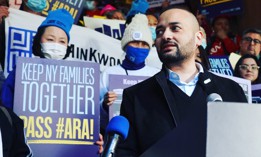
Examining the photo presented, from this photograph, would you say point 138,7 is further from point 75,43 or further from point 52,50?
point 52,50

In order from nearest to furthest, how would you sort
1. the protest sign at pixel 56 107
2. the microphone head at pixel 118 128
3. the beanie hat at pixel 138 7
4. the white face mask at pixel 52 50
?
the microphone head at pixel 118 128
the protest sign at pixel 56 107
the white face mask at pixel 52 50
the beanie hat at pixel 138 7

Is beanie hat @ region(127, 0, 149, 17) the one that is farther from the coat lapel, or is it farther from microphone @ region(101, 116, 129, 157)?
microphone @ region(101, 116, 129, 157)

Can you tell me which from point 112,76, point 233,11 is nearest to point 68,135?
point 112,76

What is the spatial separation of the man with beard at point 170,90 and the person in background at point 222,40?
511 cm

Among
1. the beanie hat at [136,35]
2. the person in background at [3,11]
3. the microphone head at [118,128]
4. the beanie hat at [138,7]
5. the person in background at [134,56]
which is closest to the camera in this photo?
the microphone head at [118,128]

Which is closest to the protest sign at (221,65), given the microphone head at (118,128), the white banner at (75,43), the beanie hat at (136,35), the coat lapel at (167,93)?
the white banner at (75,43)

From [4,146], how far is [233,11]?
24.4ft

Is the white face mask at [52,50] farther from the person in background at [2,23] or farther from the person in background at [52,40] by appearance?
the person in background at [2,23]

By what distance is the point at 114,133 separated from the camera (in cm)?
229

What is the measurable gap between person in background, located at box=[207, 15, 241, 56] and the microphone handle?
611 centimetres

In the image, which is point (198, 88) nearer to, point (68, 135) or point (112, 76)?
point (68, 135)

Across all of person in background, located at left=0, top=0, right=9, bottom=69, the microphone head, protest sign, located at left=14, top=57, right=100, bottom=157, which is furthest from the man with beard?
person in background, located at left=0, top=0, right=9, bottom=69

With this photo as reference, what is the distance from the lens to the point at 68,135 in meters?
4.12

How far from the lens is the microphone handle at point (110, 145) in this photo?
2.17 m
